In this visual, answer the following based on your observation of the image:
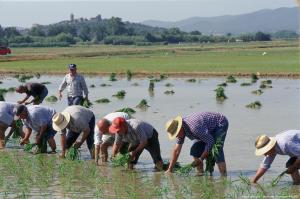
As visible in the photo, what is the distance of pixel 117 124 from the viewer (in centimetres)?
1055

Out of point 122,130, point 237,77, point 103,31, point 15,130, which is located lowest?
point 103,31

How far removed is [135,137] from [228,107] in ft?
36.2

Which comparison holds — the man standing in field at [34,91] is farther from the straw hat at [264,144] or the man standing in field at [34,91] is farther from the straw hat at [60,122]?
the straw hat at [264,144]

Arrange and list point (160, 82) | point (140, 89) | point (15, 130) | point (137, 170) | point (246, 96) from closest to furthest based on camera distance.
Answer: point (137, 170)
point (15, 130)
point (246, 96)
point (140, 89)
point (160, 82)

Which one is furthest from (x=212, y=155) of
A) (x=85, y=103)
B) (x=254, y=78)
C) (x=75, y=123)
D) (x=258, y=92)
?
(x=254, y=78)

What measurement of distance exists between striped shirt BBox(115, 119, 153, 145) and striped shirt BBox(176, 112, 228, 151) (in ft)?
2.35

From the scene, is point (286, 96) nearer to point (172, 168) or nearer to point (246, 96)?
point (246, 96)

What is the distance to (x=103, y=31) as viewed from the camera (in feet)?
626

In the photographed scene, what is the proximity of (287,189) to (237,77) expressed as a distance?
91.7 feet

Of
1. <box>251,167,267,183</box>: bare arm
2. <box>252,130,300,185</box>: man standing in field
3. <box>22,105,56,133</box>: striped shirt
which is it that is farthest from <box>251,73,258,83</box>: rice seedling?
<box>252,130,300,185</box>: man standing in field

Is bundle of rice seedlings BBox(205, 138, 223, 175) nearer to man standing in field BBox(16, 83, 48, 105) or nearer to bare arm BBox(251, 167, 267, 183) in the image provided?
bare arm BBox(251, 167, 267, 183)

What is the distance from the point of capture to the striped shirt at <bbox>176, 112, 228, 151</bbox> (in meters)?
10.3

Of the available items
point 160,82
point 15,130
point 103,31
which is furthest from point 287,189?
point 103,31

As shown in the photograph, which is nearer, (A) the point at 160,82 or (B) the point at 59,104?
(B) the point at 59,104
